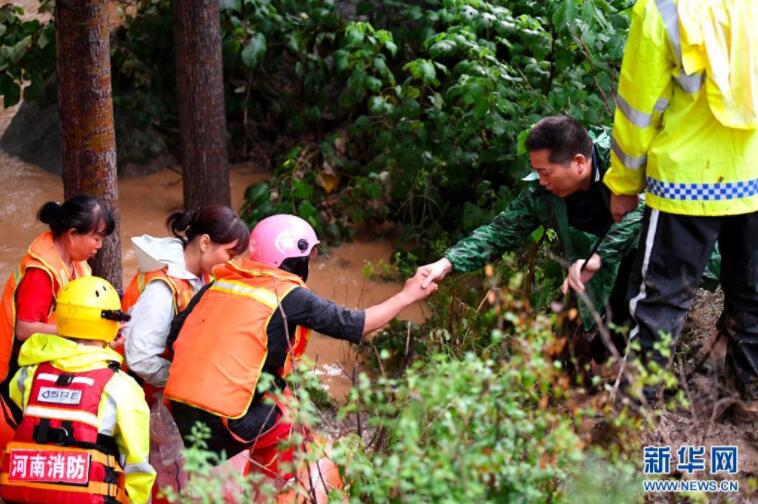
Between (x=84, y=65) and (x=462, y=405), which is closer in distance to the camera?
(x=462, y=405)

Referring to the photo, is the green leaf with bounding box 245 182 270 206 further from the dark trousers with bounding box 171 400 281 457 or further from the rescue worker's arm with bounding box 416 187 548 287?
the dark trousers with bounding box 171 400 281 457

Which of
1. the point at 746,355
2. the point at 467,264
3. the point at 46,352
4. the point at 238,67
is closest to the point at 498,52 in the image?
the point at 238,67

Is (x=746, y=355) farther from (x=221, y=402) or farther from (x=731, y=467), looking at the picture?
(x=221, y=402)

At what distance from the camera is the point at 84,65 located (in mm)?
4727

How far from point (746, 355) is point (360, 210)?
450cm

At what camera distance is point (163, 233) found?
26.3 ft

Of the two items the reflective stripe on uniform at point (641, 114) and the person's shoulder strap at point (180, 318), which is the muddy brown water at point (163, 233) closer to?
the person's shoulder strap at point (180, 318)

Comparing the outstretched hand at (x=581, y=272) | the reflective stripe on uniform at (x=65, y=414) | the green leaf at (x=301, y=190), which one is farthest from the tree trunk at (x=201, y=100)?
the reflective stripe on uniform at (x=65, y=414)

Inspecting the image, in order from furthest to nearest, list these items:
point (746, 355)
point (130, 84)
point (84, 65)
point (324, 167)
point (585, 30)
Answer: point (130, 84)
point (324, 167)
point (585, 30)
point (84, 65)
point (746, 355)

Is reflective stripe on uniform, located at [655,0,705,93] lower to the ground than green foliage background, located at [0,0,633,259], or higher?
higher

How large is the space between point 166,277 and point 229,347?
1.77 feet

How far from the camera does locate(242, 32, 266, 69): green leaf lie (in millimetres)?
7910

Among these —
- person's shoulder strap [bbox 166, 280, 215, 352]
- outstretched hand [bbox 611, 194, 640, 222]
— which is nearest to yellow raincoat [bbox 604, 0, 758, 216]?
outstretched hand [bbox 611, 194, 640, 222]

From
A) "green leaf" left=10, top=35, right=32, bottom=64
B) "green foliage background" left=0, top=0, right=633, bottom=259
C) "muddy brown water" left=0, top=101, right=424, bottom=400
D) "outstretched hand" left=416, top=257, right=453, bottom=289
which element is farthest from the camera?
"green leaf" left=10, top=35, right=32, bottom=64
